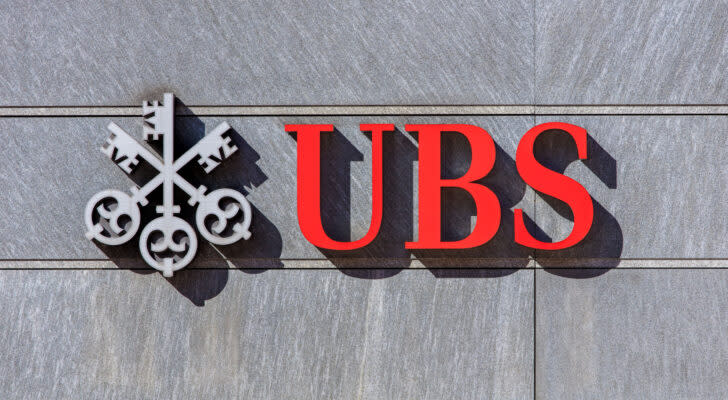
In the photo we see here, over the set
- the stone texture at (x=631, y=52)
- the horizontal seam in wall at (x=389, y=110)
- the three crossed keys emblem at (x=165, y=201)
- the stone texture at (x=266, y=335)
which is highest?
the stone texture at (x=631, y=52)

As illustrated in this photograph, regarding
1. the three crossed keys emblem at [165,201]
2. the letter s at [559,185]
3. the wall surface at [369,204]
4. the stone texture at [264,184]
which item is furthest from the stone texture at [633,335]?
the three crossed keys emblem at [165,201]

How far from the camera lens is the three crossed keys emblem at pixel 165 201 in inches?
141

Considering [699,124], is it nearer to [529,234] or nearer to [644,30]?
[644,30]

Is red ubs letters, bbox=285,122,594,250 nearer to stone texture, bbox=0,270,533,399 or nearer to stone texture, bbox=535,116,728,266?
stone texture, bbox=535,116,728,266

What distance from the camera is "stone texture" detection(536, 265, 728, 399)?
3.62 metres

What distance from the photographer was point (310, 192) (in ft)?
11.7

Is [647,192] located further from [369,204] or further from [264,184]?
[264,184]

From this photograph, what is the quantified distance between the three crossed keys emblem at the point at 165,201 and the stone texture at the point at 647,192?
2.03m

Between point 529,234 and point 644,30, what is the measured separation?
156cm

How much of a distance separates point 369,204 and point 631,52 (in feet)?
6.52

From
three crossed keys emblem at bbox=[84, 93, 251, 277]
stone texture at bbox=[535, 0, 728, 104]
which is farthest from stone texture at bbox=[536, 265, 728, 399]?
three crossed keys emblem at bbox=[84, 93, 251, 277]

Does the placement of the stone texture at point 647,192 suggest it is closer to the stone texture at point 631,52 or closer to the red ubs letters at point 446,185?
the red ubs letters at point 446,185

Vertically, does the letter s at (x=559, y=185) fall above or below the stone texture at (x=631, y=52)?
below

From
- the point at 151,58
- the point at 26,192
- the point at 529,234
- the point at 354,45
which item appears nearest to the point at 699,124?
the point at 529,234
